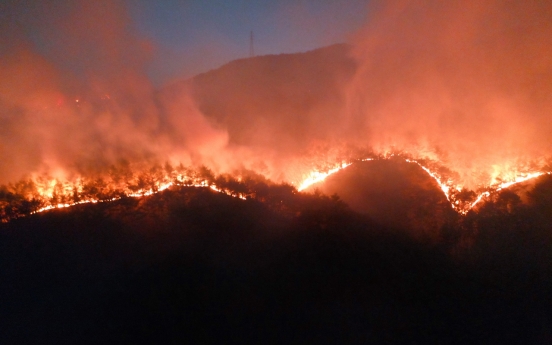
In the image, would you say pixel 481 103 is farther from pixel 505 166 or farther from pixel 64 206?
pixel 64 206

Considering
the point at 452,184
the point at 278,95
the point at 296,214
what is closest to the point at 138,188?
the point at 296,214

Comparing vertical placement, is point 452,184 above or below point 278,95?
below

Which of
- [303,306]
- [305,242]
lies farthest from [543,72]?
[303,306]

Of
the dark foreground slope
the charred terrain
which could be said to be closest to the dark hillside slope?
the charred terrain

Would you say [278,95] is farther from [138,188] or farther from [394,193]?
[138,188]

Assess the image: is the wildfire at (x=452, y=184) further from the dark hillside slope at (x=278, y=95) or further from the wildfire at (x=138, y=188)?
the dark hillside slope at (x=278, y=95)

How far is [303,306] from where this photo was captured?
166 inches

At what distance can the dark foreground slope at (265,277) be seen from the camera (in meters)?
4.01

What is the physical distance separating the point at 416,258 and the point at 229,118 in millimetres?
6591

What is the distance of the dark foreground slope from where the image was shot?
401cm

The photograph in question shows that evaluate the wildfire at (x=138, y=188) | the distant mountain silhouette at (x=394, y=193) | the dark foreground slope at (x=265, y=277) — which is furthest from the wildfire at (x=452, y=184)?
the dark foreground slope at (x=265, y=277)

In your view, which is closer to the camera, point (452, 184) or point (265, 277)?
point (265, 277)

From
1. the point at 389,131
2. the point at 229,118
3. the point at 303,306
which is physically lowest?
the point at 303,306

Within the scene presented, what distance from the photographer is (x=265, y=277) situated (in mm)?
4512
